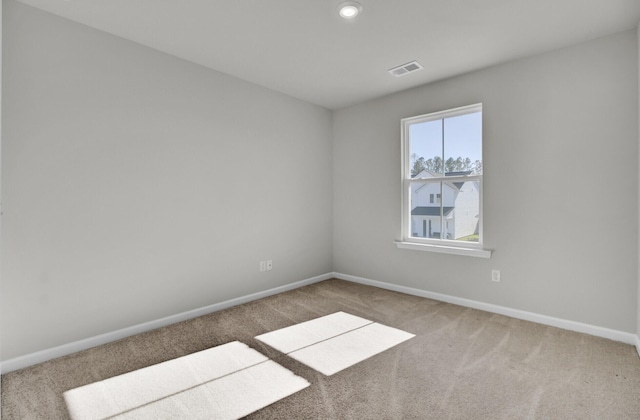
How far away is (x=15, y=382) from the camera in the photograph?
202 centimetres

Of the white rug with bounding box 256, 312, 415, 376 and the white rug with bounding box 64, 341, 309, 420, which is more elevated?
the white rug with bounding box 256, 312, 415, 376

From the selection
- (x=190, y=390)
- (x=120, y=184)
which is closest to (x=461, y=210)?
(x=190, y=390)

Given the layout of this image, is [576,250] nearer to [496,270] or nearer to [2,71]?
[496,270]

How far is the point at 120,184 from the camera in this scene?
2670mm

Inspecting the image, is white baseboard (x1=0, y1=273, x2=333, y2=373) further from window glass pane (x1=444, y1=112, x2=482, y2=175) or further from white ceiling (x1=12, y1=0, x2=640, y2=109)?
window glass pane (x1=444, y1=112, x2=482, y2=175)

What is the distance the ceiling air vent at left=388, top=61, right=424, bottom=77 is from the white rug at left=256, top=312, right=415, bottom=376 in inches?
101

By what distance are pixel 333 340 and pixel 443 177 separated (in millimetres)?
2222

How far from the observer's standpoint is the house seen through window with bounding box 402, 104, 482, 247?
343 cm

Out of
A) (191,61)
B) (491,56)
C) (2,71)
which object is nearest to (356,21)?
(491,56)

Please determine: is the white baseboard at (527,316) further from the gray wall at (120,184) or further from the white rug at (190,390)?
the white rug at (190,390)

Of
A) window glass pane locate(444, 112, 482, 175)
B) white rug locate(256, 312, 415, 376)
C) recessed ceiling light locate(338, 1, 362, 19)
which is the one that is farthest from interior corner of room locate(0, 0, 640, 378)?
recessed ceiling light locate(338, 1, 362, 19)

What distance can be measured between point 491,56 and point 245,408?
3497 millimetres

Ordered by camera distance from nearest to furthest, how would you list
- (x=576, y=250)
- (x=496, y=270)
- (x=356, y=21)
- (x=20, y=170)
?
(x=20, y=170) < (x=356, y=21) < (x=576, y=250) < (x=496, y=270)

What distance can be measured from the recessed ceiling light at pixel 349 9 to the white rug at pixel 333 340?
8.30 feet
